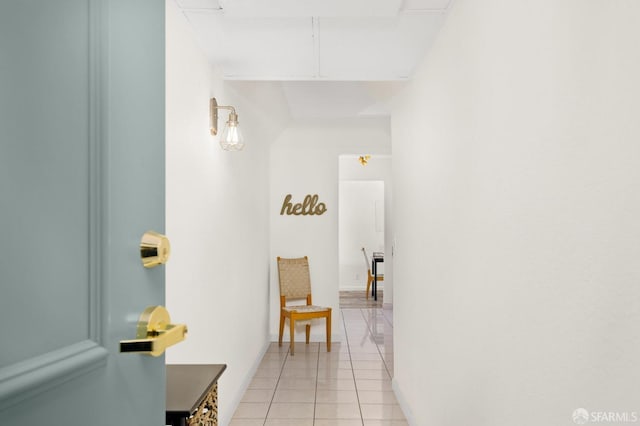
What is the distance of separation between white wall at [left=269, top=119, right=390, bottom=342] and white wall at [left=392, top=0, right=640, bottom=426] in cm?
327

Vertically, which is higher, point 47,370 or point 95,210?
point 95,210

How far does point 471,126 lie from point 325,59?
1155 mm

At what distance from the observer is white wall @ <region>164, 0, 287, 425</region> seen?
7.12 ft

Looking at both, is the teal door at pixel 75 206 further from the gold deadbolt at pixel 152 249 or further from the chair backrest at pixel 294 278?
the chair backrest at pixel 294 278

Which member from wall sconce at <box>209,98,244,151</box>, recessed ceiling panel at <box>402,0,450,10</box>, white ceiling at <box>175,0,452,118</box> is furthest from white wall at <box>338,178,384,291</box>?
recessed ceiling panel at <box>402,0,450,10</box>

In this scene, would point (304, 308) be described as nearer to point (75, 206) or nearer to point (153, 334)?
point (153, 334)

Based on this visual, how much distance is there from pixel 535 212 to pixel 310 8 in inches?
52.6

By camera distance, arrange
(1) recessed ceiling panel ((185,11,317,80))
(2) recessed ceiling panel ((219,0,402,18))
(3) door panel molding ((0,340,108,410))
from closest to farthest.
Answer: (3) door panel molding ((0,340,108,410)) → (2) recessed ceiling panel ((219,0,402,18)) → (1) recessed ceiling panel ((185,11,317,80))

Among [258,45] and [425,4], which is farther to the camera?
[258,45]

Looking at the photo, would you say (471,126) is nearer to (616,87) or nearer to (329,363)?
(616,87)

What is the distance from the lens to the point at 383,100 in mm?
4512

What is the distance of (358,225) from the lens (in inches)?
389

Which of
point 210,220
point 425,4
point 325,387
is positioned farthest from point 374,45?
point 325,387

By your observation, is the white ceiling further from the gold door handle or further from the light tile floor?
the light tile floor
